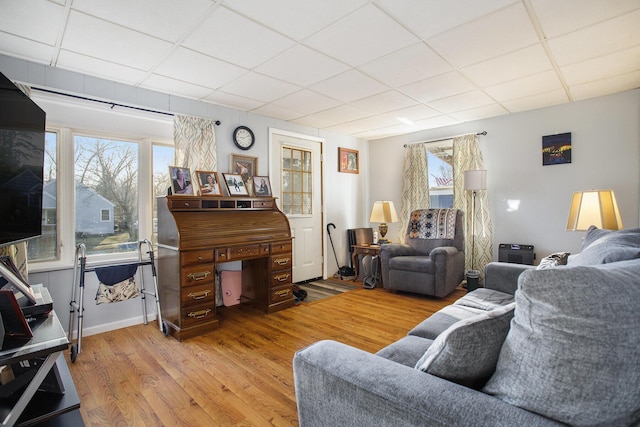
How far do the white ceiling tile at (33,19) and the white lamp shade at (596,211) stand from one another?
13.5 ft

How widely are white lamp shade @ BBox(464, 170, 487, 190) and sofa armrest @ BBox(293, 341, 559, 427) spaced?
364 cm

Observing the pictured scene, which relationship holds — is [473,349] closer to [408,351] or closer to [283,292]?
[408,351]

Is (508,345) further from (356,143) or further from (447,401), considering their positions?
(356,143)

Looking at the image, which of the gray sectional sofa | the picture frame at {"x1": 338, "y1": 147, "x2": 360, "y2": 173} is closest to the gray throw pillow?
the gray sectional sofa

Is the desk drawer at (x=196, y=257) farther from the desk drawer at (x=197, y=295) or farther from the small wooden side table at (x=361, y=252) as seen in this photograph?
the small wooden side table at (x=361, y=252)

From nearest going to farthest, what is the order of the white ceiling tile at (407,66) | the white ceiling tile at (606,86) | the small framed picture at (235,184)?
the white ceiling tile at (407,66), the white ceiling tile at (606,86), the small framed picture at (235,184)

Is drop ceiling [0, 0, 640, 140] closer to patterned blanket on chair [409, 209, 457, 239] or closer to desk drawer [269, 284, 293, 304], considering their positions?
patterned blanket on chair [409, 209, 457, 239]

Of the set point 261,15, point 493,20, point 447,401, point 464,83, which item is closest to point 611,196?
point 464,83

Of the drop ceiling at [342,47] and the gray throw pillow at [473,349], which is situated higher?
the drop ceiling at [342,47]

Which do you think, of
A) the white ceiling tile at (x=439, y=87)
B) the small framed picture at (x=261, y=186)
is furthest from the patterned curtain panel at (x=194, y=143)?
the white ceiling tile at (x=439, y=87)

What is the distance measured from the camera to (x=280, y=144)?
14.5 feet

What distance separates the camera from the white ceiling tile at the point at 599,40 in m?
2.09

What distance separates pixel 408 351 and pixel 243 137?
3.18 m

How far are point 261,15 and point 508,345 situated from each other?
2.10m
